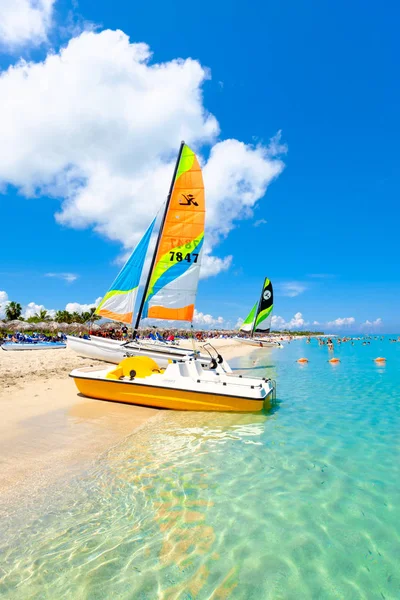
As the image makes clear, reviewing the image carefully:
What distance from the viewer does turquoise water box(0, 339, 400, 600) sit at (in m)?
4.05

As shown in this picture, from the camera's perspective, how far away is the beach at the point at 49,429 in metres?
6.79

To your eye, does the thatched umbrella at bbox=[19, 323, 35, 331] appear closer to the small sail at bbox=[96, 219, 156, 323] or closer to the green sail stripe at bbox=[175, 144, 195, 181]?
the small sail at bbox=[96, 219, 156, 323]

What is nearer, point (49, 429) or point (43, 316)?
point (49, 429)

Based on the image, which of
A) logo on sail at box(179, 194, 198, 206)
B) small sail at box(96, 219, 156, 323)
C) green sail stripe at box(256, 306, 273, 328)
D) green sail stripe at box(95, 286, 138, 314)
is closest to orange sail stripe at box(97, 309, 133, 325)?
small sail at box(96, 219, 156, 323)

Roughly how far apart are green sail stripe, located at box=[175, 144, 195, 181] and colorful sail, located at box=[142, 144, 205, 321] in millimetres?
236

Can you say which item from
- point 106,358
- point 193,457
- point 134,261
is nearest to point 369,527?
point 193,457

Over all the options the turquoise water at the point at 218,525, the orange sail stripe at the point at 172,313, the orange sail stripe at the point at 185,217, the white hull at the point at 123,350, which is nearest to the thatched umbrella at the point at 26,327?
the white hull at the point at 123,350

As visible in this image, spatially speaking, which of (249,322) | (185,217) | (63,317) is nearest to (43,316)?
(63,317)

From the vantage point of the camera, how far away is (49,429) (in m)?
9.52

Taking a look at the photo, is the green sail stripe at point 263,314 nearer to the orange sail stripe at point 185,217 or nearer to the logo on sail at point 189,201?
the orange sail stripe at point 185,217

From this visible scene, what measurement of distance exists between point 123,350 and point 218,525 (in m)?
15.3

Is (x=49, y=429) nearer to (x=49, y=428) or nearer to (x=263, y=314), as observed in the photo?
(x=49, y=428)

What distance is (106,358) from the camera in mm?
21688

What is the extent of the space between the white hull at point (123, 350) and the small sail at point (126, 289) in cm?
179
